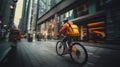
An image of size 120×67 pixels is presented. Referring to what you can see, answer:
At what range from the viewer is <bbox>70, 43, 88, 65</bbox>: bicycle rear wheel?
188 inches

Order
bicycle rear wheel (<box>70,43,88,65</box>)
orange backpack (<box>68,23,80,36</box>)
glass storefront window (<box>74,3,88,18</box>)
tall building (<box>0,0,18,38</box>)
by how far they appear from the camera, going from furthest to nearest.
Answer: glass storefront window (<box>74,3,88,18</box>) → tall building (<box>0,0,18,38</box>) → orange backpack (<box>68,23,80,36</box>) → bicycle rear wheel (<box>70,43,88,65</box>)

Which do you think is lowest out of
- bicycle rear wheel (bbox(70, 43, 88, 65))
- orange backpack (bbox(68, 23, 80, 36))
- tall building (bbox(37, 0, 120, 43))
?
bicycle rear wheel (bbox(70, 43, 88, 65))

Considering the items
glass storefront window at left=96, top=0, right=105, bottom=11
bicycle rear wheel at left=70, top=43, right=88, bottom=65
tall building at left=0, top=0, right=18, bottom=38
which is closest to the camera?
bicycle rear wheel at left=70, top=43, right=88, bottom=65

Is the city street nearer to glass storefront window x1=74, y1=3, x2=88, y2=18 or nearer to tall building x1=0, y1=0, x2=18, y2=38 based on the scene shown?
tall building x1=0, y1=0, x2=18, y2=38

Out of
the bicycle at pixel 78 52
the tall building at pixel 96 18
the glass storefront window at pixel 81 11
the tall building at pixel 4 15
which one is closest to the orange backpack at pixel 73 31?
the bicycle at pixel 78 52

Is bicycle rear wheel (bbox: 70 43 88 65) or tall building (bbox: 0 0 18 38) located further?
tall building (bbox: 0 0 18 38)

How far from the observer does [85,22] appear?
25000 mm

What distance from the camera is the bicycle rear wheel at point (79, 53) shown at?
4.78 meters

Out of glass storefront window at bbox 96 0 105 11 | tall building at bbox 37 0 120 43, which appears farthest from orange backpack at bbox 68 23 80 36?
glass storefront window at bbox 96 0 105 11

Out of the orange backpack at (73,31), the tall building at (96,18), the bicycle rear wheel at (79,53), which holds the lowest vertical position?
the bicycle rear wheel at (79,53)

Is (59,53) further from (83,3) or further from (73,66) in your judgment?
(83,3)

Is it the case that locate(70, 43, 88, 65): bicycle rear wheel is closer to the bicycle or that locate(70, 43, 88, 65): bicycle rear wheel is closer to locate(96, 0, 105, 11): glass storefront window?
the bicycle

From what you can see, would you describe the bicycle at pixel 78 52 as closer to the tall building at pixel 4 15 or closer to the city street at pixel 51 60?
the city street at pixel 51 60

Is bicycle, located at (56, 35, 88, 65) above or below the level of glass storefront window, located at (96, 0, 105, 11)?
below
